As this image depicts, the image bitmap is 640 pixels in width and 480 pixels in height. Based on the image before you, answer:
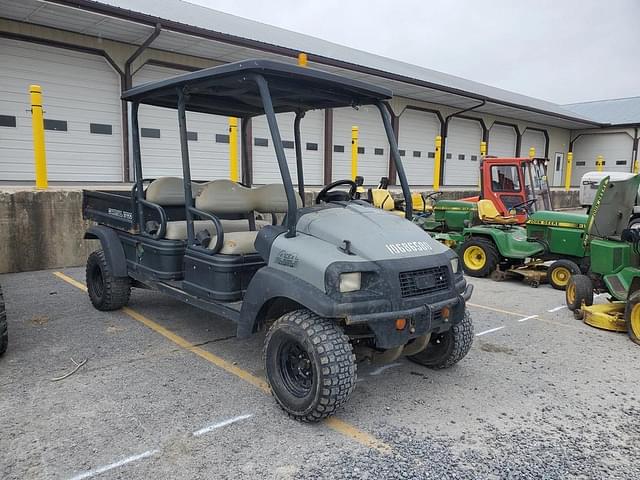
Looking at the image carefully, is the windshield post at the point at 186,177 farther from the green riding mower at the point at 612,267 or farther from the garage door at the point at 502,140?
the garage door at the point at 502,140

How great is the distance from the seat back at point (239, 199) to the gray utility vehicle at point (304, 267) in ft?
0.03

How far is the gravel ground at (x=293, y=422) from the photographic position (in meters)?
2.73

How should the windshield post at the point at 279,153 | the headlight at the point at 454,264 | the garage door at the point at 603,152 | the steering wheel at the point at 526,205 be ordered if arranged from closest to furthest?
the windshield post at the point at 279,153 < the headlight at the point at 454,264 < the steering wheel at the point at 526,205 < the garage door at the point at 603,152

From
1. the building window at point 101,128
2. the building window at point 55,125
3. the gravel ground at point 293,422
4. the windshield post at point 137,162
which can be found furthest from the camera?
the building window at point 101,128

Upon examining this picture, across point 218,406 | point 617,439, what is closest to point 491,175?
point 617,439

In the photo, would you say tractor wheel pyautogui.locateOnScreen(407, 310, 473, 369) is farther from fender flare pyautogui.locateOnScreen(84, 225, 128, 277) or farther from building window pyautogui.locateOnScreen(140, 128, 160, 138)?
building window pyautogui.locateOnScreen(140, 128, 160, 138)

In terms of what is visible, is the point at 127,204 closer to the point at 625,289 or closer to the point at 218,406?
the point at 218,406

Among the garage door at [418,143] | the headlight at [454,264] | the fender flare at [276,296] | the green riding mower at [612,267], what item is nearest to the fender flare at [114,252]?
the fender flare at [276,296]

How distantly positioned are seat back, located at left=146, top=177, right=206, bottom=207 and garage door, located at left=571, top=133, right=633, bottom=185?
26.2m

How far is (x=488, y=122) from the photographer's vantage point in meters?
21.0

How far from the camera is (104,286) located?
5.36m

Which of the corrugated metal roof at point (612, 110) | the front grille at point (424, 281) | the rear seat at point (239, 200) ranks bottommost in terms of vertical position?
the front grille at point (424, 281)

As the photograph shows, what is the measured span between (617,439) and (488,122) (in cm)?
1964

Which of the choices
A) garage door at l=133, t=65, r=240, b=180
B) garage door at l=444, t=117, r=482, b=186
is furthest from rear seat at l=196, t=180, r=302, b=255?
garage door at l=444, t=117, r=482, b=186
